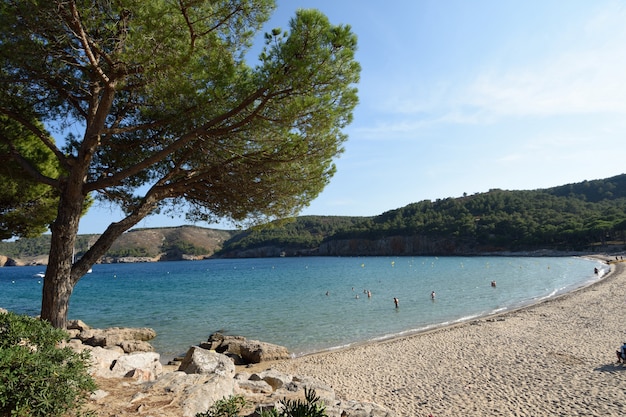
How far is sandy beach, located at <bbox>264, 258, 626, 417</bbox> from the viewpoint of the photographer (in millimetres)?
7203

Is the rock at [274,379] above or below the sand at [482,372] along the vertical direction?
above

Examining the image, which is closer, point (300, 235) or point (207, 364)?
point (207, 364)

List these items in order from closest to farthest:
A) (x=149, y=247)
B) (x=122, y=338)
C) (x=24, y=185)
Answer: (x=24, y=185) → (x=122, y=338) → (x=149, y=247)

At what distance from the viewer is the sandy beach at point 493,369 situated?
7.20 metres

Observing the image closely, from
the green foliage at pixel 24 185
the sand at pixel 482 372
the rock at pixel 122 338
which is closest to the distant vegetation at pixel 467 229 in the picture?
the rock at pixel 122 338

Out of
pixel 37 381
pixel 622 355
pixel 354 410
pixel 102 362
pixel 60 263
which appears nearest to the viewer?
pixel 37 381

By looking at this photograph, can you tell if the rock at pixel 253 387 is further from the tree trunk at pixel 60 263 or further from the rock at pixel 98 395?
the tree trunk at pixel 60 263

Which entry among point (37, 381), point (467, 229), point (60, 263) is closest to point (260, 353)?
point (60, 263)

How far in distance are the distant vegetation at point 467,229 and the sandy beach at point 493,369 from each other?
33.0m

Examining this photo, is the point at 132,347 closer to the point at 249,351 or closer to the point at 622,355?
the point at 249,351

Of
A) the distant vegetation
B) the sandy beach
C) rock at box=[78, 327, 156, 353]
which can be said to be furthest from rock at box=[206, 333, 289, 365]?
the distant vegetation

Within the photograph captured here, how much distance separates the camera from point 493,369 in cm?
950

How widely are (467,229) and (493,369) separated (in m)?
91.7

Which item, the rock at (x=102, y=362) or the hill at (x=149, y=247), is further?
the hill at (x=149, y=247)
